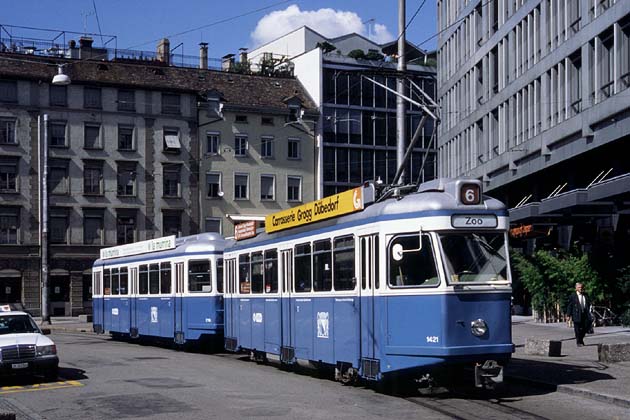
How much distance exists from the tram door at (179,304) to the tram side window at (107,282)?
765cm

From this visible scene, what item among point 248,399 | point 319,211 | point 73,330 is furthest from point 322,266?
point 73,330

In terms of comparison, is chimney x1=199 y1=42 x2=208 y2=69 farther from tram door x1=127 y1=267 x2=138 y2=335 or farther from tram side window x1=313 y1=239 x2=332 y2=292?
tram side window x1=313 y1=239 x2=332 y2=292

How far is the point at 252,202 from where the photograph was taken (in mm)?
72375

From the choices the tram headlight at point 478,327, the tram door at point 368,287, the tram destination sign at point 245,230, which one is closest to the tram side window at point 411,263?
the tram door at point 368,287

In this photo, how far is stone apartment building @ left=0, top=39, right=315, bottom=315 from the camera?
→ 6406 cm

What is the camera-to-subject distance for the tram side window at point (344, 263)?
1720cm

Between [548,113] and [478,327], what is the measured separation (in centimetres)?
2554

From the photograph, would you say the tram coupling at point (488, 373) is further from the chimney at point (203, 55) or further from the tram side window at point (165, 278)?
the chimney at point (203, 55)

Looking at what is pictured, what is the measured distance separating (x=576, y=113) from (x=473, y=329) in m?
22.6

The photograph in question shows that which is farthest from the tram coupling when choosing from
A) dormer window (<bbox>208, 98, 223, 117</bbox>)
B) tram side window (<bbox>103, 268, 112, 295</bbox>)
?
dormer window (<bbox>208, 98, 223, 117</bbox>)

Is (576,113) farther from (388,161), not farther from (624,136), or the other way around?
(388,161)

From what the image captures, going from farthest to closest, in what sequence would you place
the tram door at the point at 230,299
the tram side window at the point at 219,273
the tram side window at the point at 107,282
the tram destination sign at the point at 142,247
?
1. the tram side window at the point at 107,282
2. the tram destination sign at the point at 142,247
3. the tram side window at the point at 219,273
4. the tram door at the point at 230,299

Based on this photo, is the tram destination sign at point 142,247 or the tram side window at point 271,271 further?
the tram destination sign at point 142,247

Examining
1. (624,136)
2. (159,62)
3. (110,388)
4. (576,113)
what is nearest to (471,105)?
(576,113)
